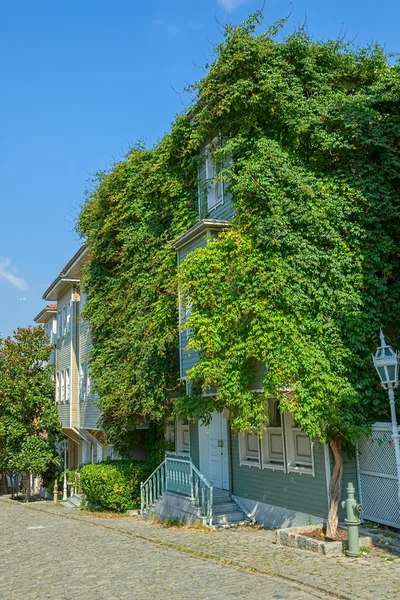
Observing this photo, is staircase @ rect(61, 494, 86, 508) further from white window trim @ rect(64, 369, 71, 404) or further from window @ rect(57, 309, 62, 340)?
window @ rect(57, 309, 62, 340)

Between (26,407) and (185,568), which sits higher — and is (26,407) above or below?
above

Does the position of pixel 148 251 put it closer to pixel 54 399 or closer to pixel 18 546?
pixel 18 546

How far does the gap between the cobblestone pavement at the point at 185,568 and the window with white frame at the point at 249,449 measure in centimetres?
171

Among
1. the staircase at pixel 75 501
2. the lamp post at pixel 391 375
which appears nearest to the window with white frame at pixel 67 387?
the staircase at pixel 75 501

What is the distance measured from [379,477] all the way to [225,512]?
4.64 m

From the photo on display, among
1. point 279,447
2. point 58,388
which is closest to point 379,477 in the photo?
point 279,447

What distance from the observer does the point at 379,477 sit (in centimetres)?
1183

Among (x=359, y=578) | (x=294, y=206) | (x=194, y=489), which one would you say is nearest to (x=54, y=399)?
(x=194, y=489)

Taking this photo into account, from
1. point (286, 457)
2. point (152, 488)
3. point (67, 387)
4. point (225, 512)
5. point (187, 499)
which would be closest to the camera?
point (286, 457)

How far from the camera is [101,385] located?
21.2m

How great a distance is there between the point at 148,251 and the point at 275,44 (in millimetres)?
8181

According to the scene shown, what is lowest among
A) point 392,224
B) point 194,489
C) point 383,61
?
point 194,489

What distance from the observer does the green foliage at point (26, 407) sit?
1131 inches

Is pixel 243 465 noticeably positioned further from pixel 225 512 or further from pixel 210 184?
pixel 210 184
